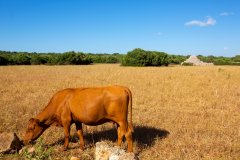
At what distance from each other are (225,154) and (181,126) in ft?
8.09

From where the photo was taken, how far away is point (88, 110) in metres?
7.22

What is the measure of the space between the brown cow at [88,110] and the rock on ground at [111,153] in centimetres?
102

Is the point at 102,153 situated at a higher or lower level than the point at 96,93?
lower

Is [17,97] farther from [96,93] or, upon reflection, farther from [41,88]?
[96,93]

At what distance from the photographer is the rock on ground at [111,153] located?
554 cm

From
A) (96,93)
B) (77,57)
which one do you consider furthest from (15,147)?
(77,57)

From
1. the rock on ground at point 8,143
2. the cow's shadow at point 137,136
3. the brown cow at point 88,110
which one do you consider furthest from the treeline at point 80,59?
the rock on ground at point 8,143

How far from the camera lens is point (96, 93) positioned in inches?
287

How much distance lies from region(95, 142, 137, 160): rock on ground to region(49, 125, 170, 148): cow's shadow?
187 centimetres

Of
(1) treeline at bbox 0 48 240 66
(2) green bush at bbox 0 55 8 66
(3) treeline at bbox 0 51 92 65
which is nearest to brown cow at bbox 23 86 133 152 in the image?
(1) treeline at bbox 0 48 240 66

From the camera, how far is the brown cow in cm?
712

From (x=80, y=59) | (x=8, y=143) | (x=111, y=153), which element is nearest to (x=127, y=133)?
(x=111, y=153)

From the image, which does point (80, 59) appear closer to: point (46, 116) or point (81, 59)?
point (81, 59)

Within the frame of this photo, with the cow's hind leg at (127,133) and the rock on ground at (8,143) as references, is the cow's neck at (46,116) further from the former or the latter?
the cow's hind leg at (127,133)
